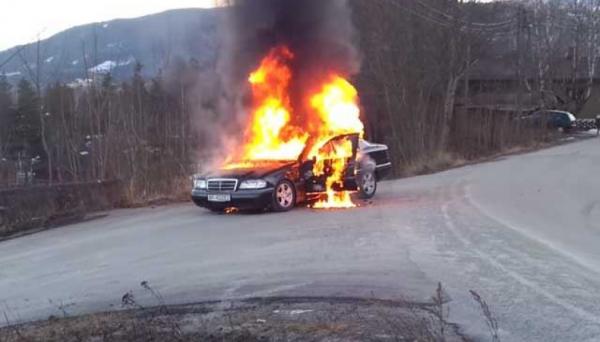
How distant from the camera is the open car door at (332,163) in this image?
14.0 m

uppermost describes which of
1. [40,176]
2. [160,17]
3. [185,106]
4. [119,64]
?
[160,17]

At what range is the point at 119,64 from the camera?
1192 inches

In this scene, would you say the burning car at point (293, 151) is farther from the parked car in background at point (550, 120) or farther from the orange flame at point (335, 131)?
the parked car in background at point (550, 120)

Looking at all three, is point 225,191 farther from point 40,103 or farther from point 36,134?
point 36,134

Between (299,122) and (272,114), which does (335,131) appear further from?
(272,114)

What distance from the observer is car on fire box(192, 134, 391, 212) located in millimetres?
13203

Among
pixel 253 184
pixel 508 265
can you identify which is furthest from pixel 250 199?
pixel 508 265

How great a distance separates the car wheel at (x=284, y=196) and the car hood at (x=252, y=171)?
32 centimetres

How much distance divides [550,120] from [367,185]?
34.3m

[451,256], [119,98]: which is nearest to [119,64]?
[119,98]

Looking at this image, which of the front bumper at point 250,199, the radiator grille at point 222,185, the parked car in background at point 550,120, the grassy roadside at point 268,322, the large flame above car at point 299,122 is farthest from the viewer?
the parked car in background at point 550,120

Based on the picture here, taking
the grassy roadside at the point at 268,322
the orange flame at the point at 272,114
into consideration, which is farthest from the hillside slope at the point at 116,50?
the grassy roadside at the point at 268,322

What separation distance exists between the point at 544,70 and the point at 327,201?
139ft

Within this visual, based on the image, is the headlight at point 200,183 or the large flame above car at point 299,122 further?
the large flame above car at point 299,122
